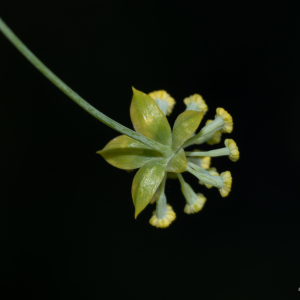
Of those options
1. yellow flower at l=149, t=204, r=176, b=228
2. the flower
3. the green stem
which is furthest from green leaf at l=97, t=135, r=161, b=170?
yellow flower at l=149, t=204, r=176, b=228

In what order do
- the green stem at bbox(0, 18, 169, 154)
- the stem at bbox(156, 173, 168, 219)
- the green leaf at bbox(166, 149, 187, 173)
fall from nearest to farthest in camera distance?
the green stem at bbox(0, 18, 169, 154), the green leaf at bbox(166, 149, 187, 173), the stem at bbox(156, 173, 168, 219)

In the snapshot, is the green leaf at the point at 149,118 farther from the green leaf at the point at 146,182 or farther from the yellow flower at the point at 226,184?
the yellow flower at the point at 226,184

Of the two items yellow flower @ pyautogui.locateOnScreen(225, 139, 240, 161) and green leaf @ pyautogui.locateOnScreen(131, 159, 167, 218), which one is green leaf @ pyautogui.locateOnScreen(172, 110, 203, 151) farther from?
yellow flower @ pyautogui.locateOnScreen(225, 139, 240, 161)

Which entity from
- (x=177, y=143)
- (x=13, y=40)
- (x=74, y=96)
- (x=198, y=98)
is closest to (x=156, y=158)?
(x=177, y=143)

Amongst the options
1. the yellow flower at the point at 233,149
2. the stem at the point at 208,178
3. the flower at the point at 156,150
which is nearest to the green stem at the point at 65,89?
the flower at the point at 156,150

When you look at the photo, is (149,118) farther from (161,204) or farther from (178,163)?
(161,204)

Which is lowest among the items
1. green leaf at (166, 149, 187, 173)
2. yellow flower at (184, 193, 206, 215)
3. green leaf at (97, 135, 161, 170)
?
yellow flower at (184, 193, 206, 215)
